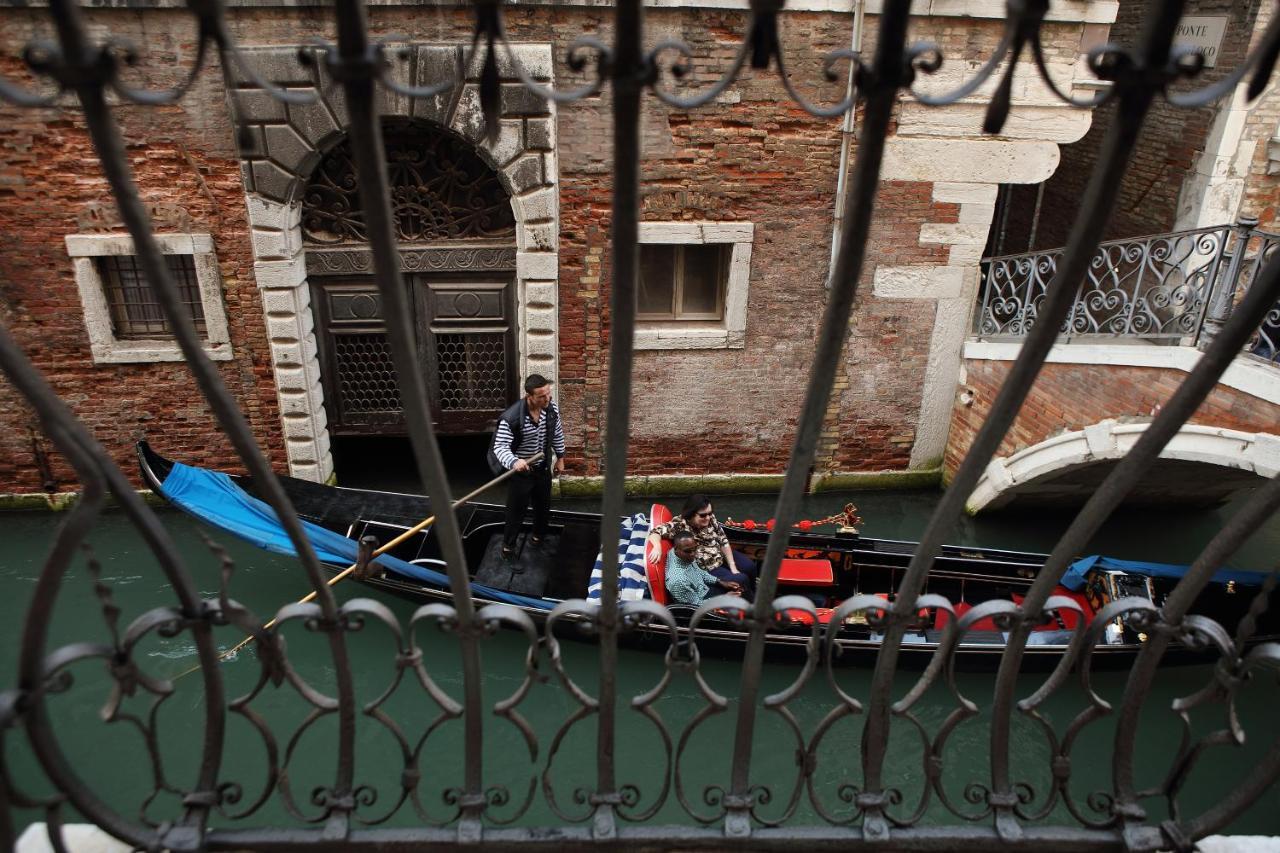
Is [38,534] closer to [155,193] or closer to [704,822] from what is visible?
[155,193]

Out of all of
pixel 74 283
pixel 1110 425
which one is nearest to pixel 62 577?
pixel 74 283

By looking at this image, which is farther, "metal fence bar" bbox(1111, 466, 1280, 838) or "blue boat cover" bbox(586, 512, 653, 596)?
"blue boat cover" bbox(586, 512, 653, 596)

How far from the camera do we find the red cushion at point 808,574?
15.1ft

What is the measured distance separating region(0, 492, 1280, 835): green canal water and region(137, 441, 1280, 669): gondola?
0.96ft

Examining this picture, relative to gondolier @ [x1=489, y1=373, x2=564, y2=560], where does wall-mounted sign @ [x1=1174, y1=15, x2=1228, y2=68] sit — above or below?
above

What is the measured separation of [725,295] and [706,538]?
Answer: 182 centimetres

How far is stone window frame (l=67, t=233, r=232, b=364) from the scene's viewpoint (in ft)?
16.5

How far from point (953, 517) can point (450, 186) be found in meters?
4.63

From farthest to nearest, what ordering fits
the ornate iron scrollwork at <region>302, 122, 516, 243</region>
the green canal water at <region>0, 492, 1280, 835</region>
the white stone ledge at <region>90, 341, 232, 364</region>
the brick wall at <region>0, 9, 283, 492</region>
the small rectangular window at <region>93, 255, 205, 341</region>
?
the white stone ledge at <region>90, 341, 232, 364</region> → the small rectangular window at <region>93, 255, 205, 341</region> → the ornate iron scrollwork at <region>302, 122, 516, 243</region> → the brick wall at <region>0, 9, 283, 492</region> → the green canal water at <region>0, 492, 1280, 835</region>

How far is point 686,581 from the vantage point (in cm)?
433

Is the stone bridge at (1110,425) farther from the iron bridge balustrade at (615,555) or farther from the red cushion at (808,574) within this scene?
the iron bridge balustrade at (615,555)

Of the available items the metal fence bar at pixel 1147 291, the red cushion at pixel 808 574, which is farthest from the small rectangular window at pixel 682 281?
the red cushion at pixel 808 574

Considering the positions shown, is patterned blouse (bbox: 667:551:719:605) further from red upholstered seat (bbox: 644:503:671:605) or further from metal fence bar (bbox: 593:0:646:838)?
metal fence bar (bbox: 593:0:646:838)

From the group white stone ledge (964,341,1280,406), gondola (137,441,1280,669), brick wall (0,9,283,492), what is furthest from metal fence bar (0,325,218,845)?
brick wall (0,9,283,492)
